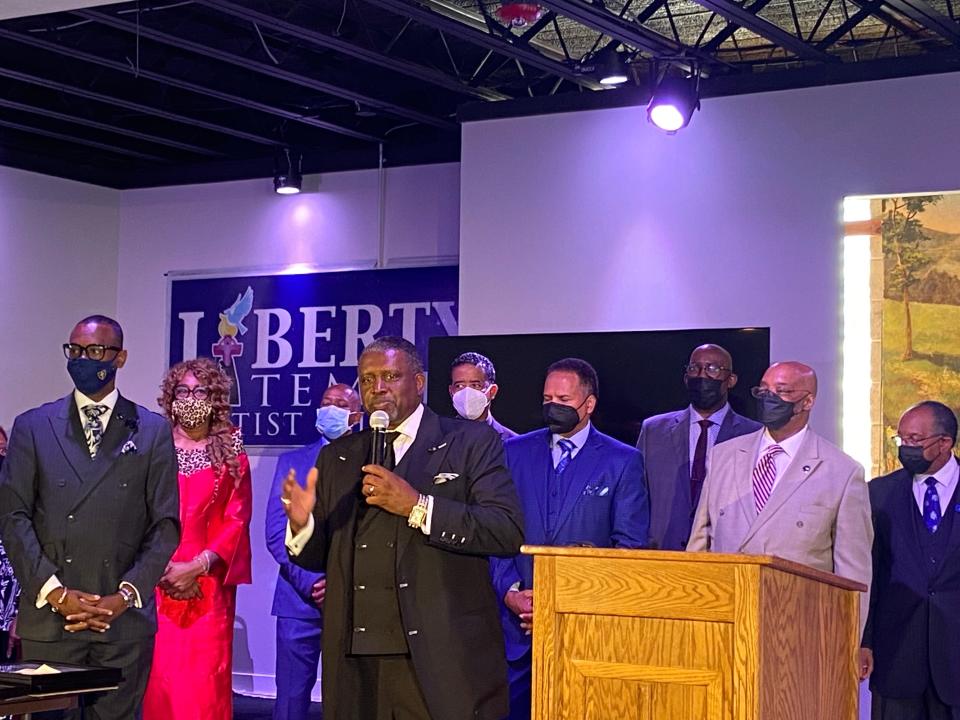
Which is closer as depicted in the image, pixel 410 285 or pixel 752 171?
pixel 752 171

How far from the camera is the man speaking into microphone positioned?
411 centimetres

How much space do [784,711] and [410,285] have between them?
671cm

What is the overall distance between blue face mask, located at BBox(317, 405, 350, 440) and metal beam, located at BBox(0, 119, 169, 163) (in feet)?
12.2

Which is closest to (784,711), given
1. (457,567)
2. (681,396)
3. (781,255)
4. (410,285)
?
(457,567)

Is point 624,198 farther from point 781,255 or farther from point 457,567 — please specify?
point 457,567

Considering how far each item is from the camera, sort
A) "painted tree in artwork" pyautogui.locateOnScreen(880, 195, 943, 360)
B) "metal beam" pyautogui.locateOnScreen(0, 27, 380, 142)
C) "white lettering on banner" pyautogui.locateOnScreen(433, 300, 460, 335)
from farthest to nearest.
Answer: "white lettering on banner" pyautogui.locateOnScreen(433, 300, 460, 335), "metal beam" pyautogui.locateOnScreen(0, 27, 380, 142), "painted tree in artwork" pyautogui.locateOnScreen(880, 195, 943, 360)

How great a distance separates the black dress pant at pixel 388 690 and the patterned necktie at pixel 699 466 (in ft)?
8.55

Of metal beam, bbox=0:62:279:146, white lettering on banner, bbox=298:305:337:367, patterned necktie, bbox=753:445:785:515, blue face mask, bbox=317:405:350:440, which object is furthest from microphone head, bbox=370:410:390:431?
white lettering on banner, bbox=298:305:337:367

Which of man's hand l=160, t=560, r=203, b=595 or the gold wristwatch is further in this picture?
man's hand l=160, t=560, r=203, b=595

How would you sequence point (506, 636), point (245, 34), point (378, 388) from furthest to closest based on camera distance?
1. point (245, 34)
2. point (506, 636)
3. point (378, 388)

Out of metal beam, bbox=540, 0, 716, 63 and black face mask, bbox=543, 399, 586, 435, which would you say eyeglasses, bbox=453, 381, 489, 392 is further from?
metal beam, bbox=540, 0, 716, 63

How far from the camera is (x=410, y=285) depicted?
10.0m

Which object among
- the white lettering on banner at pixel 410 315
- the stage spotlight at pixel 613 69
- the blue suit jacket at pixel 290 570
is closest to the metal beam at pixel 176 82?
the white lettering on banner at pixel 410 315

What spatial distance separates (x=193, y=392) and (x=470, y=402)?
4.12ft
